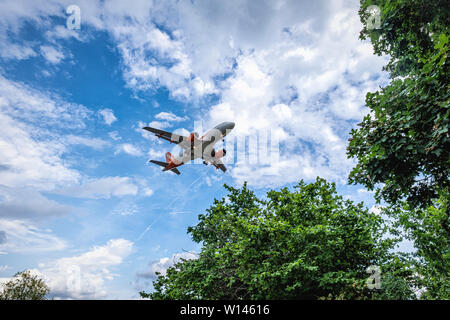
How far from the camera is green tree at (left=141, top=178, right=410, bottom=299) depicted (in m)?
10.2

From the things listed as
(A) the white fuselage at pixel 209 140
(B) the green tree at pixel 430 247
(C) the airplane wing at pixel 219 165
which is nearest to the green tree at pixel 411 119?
(B) the green tree at pixel 430 247

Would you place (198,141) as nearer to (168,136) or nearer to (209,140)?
(209,140)

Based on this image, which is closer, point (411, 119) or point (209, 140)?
point (411, 119)

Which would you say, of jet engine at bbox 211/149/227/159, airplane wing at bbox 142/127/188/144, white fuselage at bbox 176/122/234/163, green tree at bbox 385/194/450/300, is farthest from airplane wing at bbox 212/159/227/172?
green tree at bbox 385/194/450/300

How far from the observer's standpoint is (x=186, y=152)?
84.6 ft

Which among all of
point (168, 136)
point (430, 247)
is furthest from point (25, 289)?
point (430, 247)

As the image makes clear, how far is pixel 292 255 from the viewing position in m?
10.8

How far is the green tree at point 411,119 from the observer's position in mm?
7602

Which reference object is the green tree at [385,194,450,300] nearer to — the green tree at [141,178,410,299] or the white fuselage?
the green tree at [141,178,410,299]

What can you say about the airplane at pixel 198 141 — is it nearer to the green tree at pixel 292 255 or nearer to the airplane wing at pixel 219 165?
the airplane wing at pixel 219 165

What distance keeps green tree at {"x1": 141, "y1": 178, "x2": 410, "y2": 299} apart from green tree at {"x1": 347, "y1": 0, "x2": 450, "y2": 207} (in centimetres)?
277

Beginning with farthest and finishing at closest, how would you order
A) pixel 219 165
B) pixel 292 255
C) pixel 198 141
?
pixel 219 165
pixel 198 141
pixel 292 255

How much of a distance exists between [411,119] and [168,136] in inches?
787

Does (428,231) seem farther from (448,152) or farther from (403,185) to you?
(448,152)
